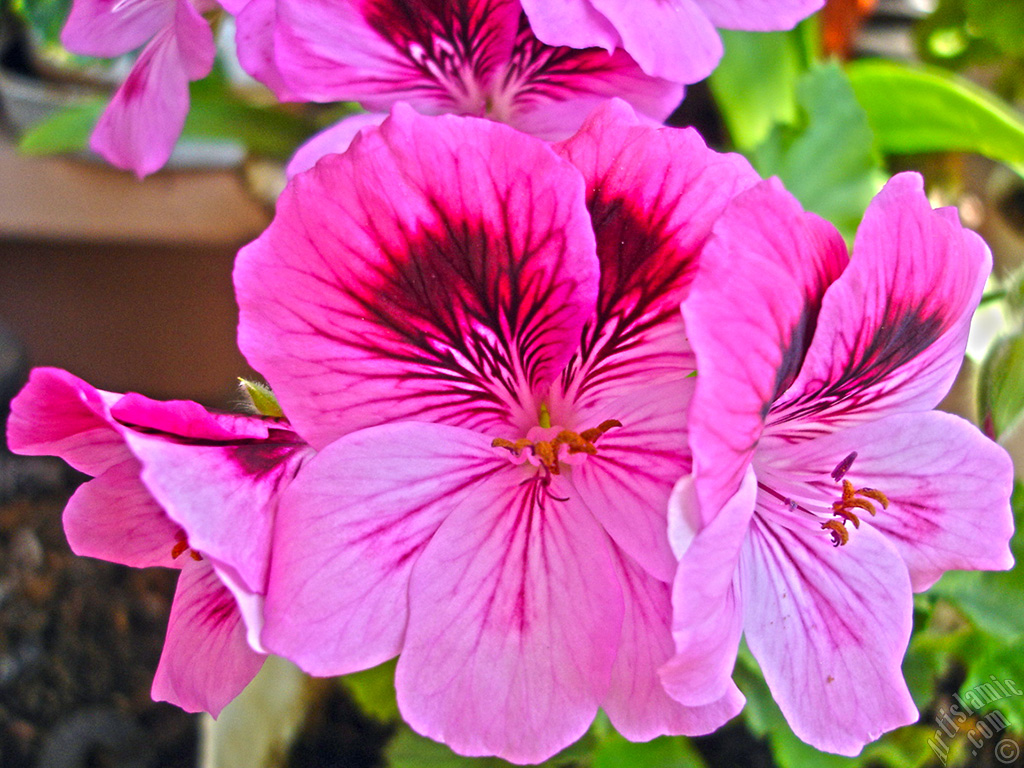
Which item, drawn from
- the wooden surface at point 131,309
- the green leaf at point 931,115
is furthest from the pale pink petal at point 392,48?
the wooden surface at point 131,309

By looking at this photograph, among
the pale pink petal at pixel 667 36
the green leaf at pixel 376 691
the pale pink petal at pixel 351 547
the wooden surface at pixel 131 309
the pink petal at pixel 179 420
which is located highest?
the pale pink petal at pixel 667 36

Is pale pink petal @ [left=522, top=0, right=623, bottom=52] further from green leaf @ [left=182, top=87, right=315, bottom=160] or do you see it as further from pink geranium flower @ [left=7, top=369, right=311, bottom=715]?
green leaf @ [left=182, top=87, right=315, bottom=160]

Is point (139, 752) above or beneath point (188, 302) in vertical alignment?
beneath

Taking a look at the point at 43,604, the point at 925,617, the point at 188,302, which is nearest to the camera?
the point at 925,617

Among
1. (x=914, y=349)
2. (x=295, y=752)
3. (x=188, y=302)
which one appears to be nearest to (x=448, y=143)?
(x=914, y=349)

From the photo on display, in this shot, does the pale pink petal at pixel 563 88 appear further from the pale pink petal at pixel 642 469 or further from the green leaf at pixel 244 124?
the green leaf at pixel 244 124

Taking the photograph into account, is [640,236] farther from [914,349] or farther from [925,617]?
[925,617]
